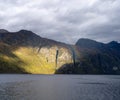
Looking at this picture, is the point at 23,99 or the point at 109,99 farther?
the point at 109,99

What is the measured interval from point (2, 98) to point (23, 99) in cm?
872

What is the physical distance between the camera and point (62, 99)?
10169 centimetres

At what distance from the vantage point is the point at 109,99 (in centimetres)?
10619

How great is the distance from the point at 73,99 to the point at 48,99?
10.7 m

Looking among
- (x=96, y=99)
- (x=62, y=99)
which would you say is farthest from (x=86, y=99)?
(x=62, y=99)

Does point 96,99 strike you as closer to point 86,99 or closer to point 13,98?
point 86,99

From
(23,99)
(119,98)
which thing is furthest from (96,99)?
(23,99)

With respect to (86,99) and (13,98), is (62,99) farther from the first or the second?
(13,98)

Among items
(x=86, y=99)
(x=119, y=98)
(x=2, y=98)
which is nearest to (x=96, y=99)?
(x=86, y=99)

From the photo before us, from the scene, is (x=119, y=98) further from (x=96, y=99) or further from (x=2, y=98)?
(x=2, y=98)

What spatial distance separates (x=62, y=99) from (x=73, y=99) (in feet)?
16.4

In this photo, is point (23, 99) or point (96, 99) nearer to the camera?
point (23, 99)

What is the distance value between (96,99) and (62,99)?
14569 mm

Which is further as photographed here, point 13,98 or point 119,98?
point 119,98
